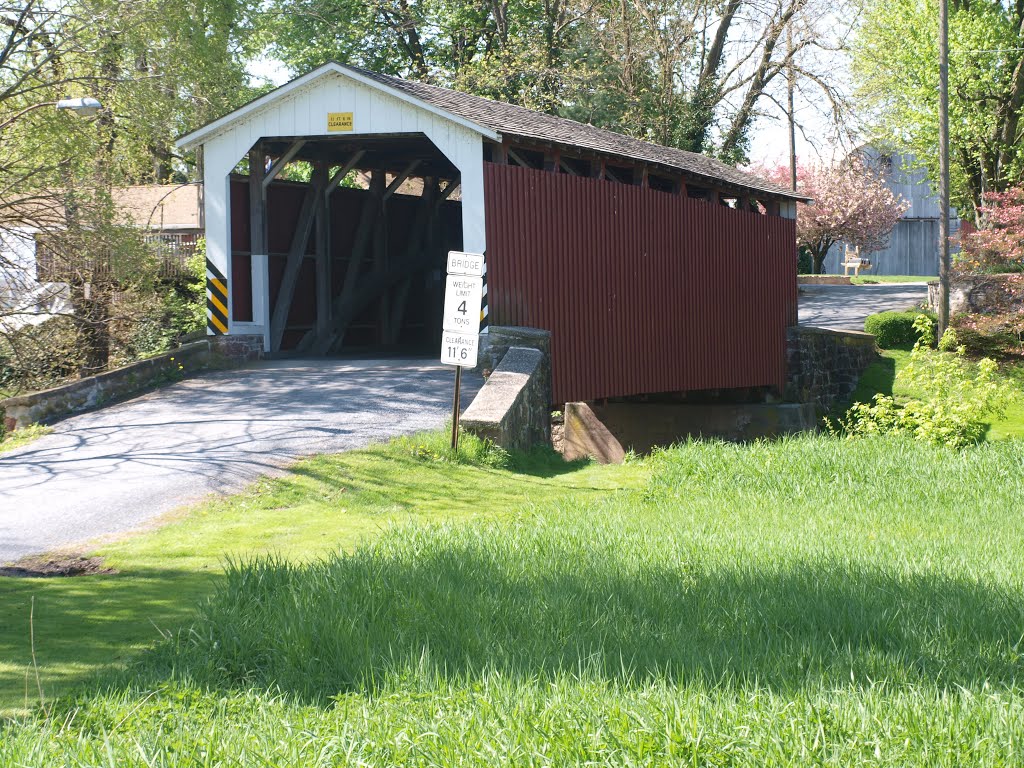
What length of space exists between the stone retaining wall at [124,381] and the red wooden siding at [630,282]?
4.06m

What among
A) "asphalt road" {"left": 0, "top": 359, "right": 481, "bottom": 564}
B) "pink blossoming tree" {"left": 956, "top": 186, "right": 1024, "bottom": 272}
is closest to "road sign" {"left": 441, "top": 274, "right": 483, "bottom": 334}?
"asphalt road" {"left": 0, "top": 359, "right": 481, "bottom": 564}

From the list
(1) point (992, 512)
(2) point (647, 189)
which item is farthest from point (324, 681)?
(2) point (647, 189)

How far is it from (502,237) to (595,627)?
360 inches

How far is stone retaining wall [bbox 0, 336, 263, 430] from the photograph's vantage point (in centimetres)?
1152

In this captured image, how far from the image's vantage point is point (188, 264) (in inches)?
744

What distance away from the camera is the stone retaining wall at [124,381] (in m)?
11.5

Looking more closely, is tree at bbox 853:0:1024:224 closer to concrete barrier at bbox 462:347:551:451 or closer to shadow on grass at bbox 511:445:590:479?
concrete barrier at bbox 462:347:551:451

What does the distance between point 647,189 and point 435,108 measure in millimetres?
3769

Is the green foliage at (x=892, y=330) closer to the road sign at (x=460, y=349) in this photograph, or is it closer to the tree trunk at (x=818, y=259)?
the road sign at (x=460, y=349)

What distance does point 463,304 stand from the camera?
10016mm

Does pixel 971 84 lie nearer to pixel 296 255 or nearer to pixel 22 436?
pixel 296 255

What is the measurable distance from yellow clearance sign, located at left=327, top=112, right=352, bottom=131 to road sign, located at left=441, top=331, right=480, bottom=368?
4861mm

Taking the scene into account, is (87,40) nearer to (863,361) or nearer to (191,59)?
(191,59)

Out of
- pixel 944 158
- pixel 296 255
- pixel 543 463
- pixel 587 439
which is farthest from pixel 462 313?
pixel 944 158
